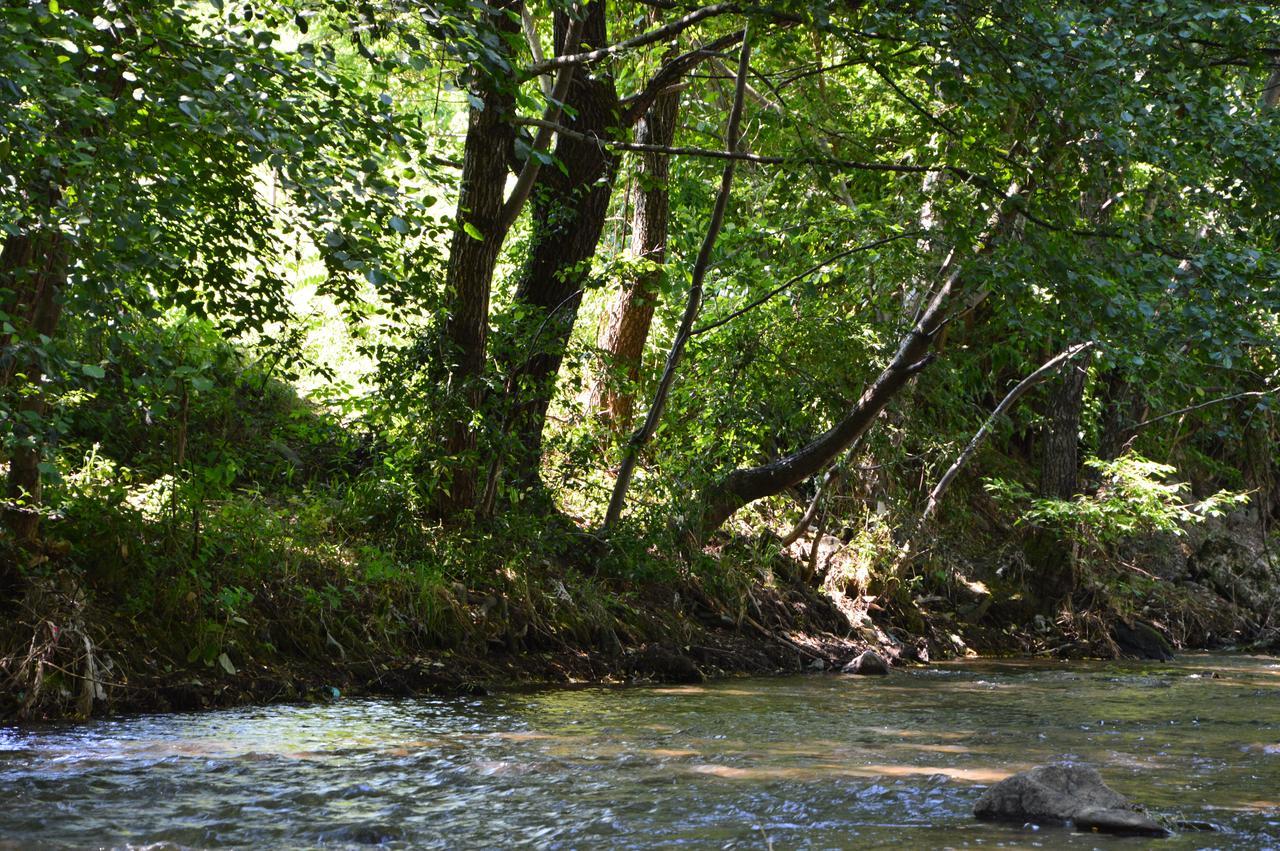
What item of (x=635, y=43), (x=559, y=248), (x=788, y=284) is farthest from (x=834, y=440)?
(x=635, y=43)

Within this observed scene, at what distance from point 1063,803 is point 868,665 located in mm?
5569

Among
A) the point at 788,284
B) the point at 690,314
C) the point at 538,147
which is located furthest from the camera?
the point at 788,284

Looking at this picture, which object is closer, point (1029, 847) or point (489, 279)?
point (1029, 847)

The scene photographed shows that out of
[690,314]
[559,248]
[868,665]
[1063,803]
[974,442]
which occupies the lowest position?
[1063,803]

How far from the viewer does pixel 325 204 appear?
468 centimetres

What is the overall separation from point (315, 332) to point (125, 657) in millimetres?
6516

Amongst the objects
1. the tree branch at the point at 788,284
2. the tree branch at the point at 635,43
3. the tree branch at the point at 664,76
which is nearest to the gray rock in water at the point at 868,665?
the tree branch at the point at 788,284

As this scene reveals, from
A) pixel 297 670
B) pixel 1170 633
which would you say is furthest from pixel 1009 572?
pixel 297 670

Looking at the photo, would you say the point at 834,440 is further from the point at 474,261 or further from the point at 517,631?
the point at 474,261

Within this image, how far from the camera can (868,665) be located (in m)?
10.0

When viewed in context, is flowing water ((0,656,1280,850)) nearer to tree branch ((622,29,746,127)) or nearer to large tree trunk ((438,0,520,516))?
large tree trunk ((438,0,520,516))

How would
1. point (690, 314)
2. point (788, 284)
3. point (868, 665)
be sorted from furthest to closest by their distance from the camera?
1. point (868, 665)
2. point (788, 284)
3. point (690, 314)

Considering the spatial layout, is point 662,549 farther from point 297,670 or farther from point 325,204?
point 325,204

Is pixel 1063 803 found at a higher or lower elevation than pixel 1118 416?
Answer: lower
